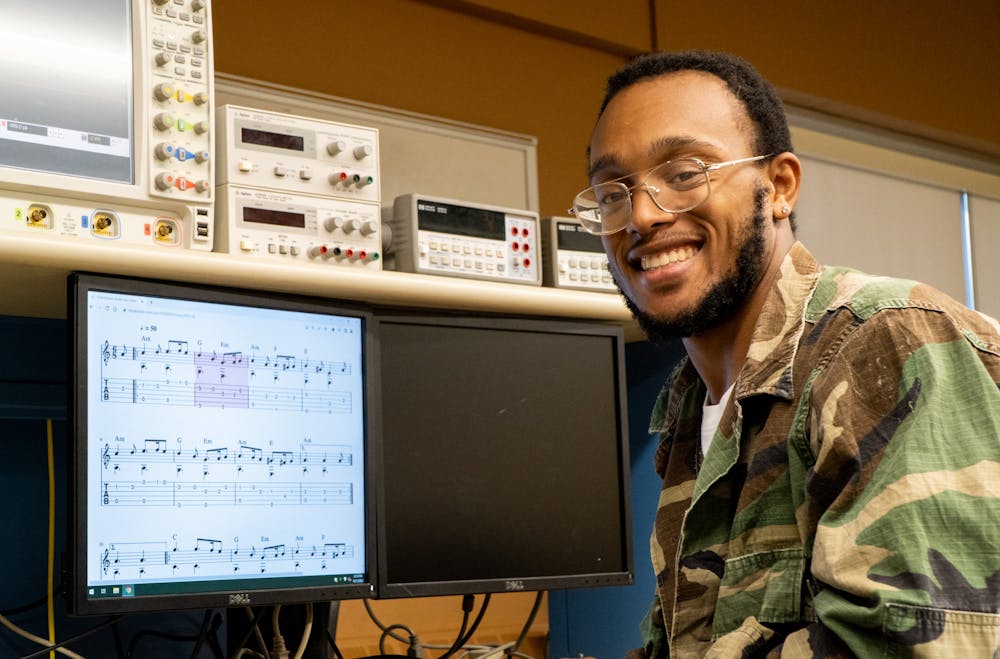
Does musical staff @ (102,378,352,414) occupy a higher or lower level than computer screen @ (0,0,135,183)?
lower

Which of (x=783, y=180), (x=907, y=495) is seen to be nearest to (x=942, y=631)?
(x=907, y=495)

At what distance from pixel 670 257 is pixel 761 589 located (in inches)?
15.3

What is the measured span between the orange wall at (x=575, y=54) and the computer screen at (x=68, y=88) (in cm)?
116

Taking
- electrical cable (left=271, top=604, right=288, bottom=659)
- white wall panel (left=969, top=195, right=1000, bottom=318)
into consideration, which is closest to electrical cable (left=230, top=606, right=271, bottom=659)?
electrical cable (left=271, top=604, right=288, bottom=659)

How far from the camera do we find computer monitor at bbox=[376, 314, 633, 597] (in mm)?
1562

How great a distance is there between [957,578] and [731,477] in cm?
28

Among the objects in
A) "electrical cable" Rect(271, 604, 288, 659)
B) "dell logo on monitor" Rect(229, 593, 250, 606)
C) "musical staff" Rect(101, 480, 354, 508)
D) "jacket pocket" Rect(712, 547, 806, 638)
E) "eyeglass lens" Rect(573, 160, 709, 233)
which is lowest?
"electrical cable" Rect(271, 604, 288, 659)

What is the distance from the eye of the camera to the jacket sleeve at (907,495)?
893 mm

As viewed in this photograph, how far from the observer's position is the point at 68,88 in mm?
1349

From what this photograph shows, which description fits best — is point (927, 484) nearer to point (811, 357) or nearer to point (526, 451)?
point (811, 357)

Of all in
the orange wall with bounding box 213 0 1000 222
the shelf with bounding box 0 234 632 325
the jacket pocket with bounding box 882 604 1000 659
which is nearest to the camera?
the jacket pocket with bounding box 882 604 1000 659

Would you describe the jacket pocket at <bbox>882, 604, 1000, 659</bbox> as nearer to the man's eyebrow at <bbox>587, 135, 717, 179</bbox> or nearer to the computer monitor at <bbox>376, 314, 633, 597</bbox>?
the man's eyebrow at <bbox>587, 135, 717, 179</bbox>

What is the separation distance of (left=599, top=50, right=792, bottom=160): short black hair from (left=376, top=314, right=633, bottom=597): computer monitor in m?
0.41

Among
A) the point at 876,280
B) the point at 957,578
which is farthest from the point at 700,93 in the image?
the point at 957,578
